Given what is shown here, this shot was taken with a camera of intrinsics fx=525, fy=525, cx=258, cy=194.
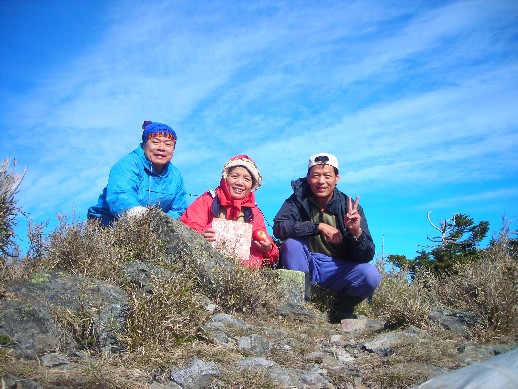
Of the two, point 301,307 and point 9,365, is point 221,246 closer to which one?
point 301,307

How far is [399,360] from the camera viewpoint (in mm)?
4785

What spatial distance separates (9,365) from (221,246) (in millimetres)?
3567

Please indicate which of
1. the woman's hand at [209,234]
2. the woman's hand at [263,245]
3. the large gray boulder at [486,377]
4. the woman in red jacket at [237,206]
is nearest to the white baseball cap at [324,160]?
the woman in red jacket at [237,206]

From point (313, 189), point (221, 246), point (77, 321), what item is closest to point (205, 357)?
point (77, 321)

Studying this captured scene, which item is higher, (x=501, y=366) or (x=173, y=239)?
(x=173, y=239)

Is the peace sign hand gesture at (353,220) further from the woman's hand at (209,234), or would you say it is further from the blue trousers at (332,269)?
the woman's hand at (209,234)

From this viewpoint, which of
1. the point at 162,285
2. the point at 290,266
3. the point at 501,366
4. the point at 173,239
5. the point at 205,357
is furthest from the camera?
the point at 290,266

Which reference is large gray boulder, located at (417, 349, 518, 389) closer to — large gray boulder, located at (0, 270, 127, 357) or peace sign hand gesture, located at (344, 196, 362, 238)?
large gray boulder, located at (0, 270, 127, 357)

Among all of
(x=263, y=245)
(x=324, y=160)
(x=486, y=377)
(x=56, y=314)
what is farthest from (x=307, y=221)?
(x=486, y=377)

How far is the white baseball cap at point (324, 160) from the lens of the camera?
23.4 feet

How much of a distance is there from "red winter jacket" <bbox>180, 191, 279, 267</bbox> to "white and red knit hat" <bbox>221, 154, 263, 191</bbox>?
34 centimetres

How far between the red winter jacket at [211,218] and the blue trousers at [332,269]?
274 mm

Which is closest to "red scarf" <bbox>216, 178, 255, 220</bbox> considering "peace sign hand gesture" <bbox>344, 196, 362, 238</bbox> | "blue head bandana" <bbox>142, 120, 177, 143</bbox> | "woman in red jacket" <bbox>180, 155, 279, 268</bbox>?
"woman in red jacket" <bbox>180, 155, 279, 268</bbox>

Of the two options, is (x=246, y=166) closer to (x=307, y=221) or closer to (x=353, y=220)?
(x=307, y=221)
